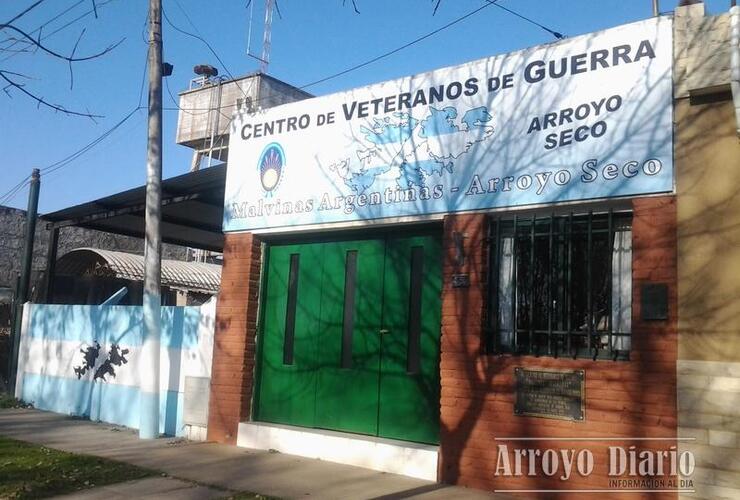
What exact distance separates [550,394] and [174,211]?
8.06m

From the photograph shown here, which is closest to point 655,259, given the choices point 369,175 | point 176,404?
point 369,175

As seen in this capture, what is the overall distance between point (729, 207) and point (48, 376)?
36.9 feet

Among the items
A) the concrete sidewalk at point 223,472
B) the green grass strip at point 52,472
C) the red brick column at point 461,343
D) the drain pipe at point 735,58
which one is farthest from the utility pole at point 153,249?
the drain pipe at point 735,58

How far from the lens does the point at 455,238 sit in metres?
7.49

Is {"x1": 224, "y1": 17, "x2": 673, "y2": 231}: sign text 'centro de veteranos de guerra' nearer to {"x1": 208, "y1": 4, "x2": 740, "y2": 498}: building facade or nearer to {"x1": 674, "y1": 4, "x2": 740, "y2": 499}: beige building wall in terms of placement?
{"x1": 208, "y1": 4, "x2": 740, "y2": 498}: building facade

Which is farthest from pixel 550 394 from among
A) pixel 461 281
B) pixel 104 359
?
pixel 104 359

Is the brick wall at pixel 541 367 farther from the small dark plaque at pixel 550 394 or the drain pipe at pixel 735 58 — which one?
the drain pipe at pixel 735 58

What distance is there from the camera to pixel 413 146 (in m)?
8.08

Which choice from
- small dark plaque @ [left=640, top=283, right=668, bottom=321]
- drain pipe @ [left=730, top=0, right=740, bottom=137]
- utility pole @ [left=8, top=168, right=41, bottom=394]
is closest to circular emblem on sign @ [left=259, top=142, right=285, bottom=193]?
small dark plaque @ [left=640, top=283, right=668, bottom=321]

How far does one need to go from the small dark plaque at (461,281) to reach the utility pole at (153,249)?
173 inches

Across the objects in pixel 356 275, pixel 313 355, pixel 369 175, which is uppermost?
pixel 369 175

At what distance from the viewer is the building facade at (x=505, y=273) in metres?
6.04

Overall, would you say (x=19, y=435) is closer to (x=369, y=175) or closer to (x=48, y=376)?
(x=48, y=376)

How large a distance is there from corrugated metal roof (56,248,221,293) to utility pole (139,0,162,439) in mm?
8364
